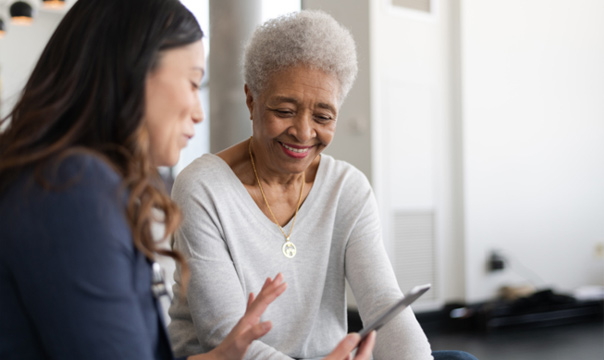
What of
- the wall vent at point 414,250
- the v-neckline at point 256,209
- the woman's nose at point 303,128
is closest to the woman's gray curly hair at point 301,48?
the woman's nose at point 303,128

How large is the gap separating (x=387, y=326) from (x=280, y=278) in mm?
436

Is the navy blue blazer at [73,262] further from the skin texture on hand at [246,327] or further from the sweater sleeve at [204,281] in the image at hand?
the sweater sleeve at [204,281]

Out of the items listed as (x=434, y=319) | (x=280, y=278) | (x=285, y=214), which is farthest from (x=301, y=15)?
(x=434, y=319)

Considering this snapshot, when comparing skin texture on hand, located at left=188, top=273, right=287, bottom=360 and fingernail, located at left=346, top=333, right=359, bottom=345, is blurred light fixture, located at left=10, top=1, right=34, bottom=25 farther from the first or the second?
fingernail, located at left=346, top=333, right=359, bottom=345

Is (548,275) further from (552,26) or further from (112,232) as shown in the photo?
(112,232)

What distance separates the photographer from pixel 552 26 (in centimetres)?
541

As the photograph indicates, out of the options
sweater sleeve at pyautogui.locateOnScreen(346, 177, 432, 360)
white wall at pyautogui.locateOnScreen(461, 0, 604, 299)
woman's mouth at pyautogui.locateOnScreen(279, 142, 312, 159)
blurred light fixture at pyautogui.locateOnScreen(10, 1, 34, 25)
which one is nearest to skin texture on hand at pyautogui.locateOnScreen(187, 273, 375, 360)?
sweater sleeve at pyautogui.locateOnScreen(346, 177, 432, 360)

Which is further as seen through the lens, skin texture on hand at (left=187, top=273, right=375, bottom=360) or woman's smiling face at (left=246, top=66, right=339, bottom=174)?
woman's smiling face at (left=246, top=66, right=339, bottom=174)

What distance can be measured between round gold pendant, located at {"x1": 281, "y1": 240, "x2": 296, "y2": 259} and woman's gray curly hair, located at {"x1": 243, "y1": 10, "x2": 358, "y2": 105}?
1.36ft

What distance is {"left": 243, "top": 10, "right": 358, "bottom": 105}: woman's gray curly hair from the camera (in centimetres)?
166

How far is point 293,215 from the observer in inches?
68.4

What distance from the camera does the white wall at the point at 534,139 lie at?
4914mm

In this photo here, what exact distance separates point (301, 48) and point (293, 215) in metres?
0.44

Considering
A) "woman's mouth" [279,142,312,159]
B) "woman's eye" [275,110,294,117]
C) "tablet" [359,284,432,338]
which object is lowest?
"tablet" [359,284,432,338]
